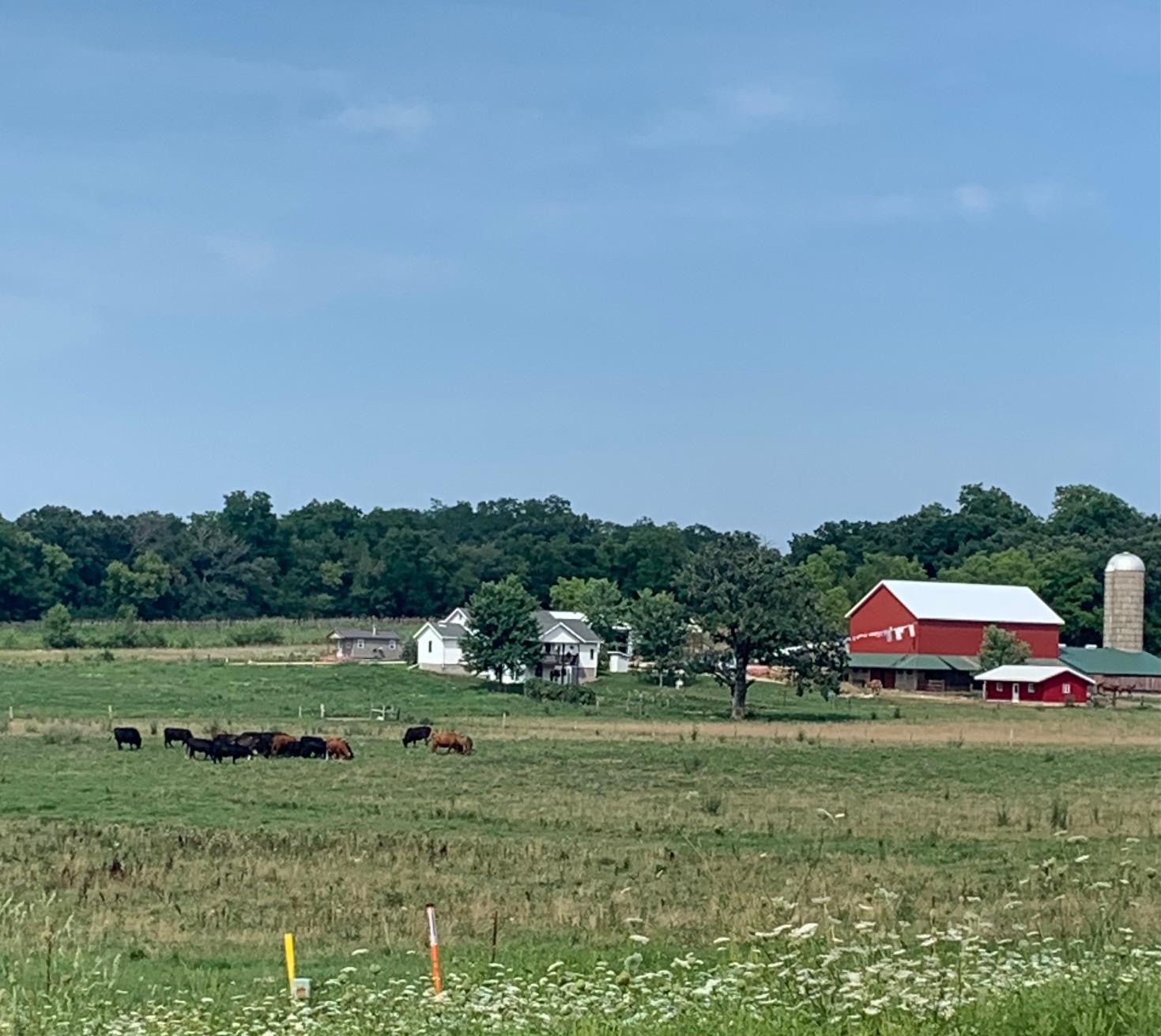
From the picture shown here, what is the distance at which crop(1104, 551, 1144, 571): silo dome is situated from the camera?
12419cm

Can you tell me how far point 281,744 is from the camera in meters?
46.0

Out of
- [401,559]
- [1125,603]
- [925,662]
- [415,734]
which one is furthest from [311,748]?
[401,559]

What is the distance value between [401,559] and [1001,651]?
6013cm

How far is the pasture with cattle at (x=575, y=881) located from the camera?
9773 mm

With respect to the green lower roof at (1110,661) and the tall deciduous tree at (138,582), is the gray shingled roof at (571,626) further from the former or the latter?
the tall deciduous tree at (138,582)

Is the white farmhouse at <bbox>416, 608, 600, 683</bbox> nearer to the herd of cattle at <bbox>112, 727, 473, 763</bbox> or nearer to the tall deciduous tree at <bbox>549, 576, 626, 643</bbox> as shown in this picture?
the tall deciduous tree at <bbox>549, 576, 626, 643</bbox>

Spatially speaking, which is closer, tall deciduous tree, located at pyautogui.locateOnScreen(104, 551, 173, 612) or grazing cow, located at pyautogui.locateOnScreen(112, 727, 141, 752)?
grazing cow, located at pyautogui.locateOnScreen(112, 727, 141, 752)

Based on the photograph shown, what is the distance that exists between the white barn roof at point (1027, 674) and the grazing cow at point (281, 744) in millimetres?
64115

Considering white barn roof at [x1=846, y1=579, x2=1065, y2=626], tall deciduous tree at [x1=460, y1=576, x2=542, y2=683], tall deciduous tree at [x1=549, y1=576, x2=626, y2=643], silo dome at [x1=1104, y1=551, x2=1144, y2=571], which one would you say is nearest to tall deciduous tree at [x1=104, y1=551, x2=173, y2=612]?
tall deciduous tree at [x1=549, y1=576, x2=626, y2=643]

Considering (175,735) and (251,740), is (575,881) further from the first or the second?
(175,735)

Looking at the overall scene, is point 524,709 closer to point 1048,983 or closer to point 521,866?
point 521,866

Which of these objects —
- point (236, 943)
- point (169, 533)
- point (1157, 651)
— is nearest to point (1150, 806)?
point (236, 943)

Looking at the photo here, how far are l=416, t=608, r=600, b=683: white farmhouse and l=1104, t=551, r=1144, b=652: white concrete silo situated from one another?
47.8 meters

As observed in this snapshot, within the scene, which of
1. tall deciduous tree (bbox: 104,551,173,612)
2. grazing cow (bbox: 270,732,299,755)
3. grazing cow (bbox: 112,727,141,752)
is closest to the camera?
grazing cow (bbox: 270,732,299,755)
